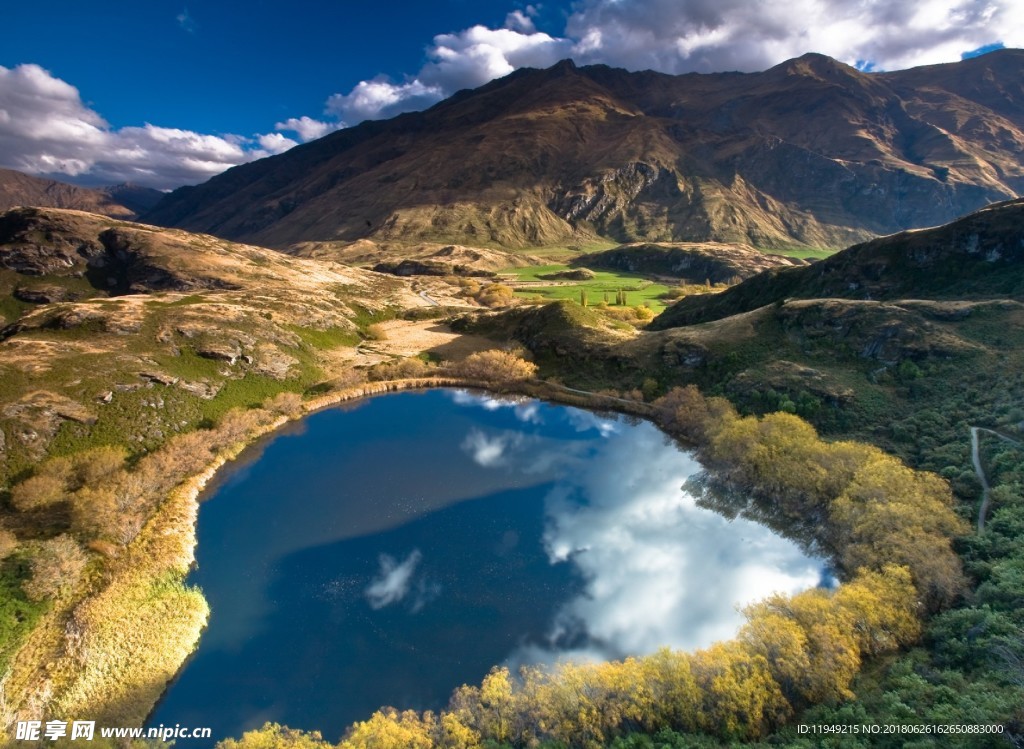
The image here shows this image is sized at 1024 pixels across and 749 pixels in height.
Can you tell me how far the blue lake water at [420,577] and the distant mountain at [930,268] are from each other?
53665mm

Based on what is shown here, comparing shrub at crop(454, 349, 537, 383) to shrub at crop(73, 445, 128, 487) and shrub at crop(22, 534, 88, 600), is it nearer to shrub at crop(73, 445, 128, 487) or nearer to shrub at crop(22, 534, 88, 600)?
shrub at crop(73, 445, 128, 487)

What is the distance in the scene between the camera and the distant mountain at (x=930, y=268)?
78.8m

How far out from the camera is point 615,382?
92938 millimetres

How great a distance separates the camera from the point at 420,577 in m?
47.2

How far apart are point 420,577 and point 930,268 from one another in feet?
324

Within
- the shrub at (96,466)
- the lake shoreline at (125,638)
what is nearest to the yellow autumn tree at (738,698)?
the lake shoreline at (125,638)

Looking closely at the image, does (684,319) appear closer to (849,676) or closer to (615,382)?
(615,382)

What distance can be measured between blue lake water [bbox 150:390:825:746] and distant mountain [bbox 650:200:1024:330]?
176ft

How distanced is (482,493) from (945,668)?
146 feet

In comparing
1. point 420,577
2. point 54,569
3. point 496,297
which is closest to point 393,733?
point 420,577

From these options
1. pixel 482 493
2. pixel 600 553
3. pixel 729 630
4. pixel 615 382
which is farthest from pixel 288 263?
pixel 729 630

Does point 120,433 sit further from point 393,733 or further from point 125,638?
point 393,733

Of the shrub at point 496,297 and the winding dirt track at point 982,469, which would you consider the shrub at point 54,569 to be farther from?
the shrub at point 496,297

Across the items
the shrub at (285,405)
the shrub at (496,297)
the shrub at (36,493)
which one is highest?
the shrub at (496,297)
